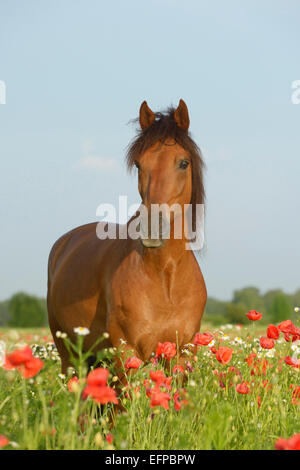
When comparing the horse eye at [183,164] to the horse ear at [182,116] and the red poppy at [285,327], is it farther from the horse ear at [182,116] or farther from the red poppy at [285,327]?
the red poppy at [285,327]

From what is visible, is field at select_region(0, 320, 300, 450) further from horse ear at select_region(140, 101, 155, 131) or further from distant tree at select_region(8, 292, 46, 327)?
distant tree at select_region(8, 292, 46, 327)

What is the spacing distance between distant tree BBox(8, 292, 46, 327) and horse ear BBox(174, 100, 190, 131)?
96.6 feet

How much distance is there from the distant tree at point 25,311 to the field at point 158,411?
28.7m

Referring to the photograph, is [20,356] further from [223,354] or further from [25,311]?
[25,311]

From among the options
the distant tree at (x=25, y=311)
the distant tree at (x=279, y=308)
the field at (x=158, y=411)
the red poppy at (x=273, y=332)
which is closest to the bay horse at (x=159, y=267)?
the field at (x=158, y=411)

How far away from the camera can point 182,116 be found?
5.02 metres

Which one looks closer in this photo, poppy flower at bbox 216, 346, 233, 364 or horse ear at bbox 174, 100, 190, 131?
poppy flower at bbox 216, 346, 233, 364

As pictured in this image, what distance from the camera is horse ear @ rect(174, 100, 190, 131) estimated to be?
4988 mm

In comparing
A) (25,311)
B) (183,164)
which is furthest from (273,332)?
(25,311)

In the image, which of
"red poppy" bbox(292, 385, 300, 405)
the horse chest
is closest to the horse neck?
the horse chest

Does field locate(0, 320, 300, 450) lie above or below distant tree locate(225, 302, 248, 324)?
above

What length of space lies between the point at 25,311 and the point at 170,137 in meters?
30.2

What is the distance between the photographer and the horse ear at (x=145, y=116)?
16.7 feet
